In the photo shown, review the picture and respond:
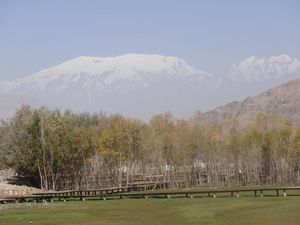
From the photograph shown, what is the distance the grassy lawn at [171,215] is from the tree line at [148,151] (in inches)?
1409

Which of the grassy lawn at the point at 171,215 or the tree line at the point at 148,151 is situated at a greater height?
the tree line at the point at 148,151

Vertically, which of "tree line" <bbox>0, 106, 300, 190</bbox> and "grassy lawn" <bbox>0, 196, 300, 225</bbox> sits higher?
"tree line" <bbox>0, 106, 300, 190</bbox>

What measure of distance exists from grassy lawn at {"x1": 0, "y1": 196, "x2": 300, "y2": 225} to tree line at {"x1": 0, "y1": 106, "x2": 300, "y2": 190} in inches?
1409

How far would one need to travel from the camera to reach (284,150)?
86.8 m

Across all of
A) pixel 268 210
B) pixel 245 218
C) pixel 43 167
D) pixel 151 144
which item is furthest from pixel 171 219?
pixel 151 144

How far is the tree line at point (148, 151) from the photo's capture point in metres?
84.1

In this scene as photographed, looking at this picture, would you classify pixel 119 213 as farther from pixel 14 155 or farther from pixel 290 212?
pixel 14 155

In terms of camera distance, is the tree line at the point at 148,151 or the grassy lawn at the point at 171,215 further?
the tree line at the point at 148,151

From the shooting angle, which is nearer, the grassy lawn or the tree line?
the grassy lawn

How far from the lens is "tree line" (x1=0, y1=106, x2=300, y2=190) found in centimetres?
8412

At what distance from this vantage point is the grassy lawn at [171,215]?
35.9m

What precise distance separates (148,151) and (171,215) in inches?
2053

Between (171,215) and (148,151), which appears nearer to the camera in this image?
(171,215)

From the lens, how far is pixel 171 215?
40531mm
